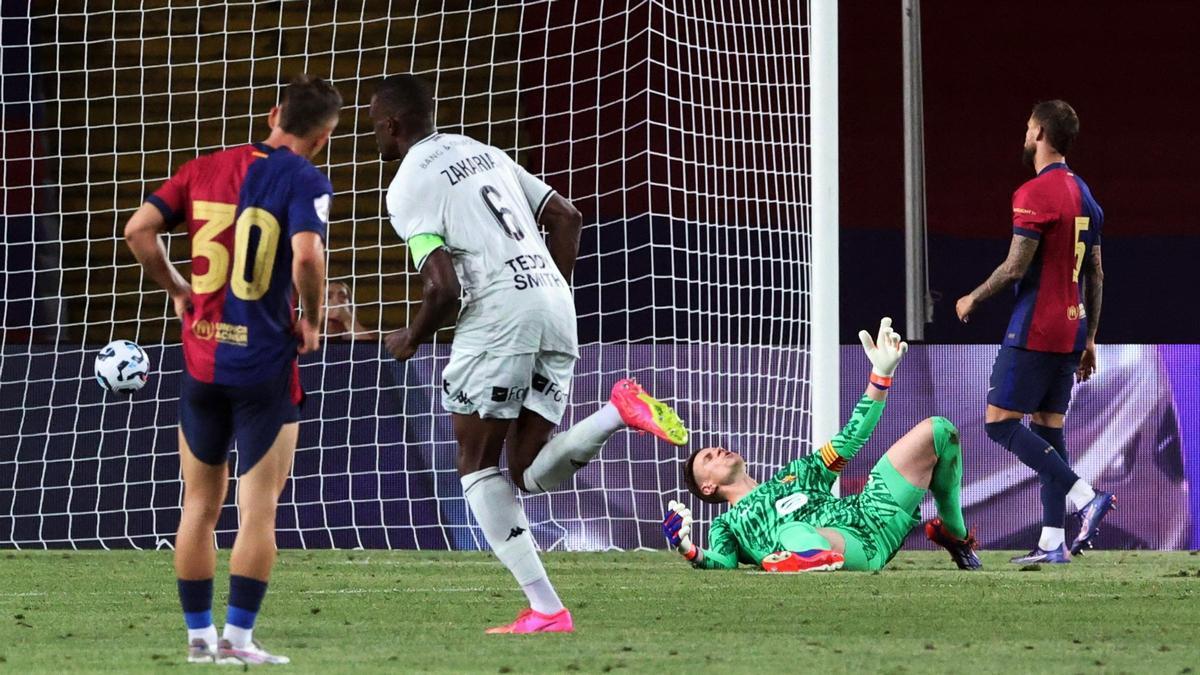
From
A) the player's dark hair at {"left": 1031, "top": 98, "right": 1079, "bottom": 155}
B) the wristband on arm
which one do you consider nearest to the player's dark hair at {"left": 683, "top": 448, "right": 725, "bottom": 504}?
the wristband on arm

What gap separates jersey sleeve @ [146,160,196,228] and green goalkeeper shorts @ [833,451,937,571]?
3.74 metres

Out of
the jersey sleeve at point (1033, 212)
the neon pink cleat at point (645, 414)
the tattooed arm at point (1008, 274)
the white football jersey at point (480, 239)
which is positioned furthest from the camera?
the jersey sleeve at point (1033, 212)

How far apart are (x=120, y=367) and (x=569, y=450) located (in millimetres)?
3997

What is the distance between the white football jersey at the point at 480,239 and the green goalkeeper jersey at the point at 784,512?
2.22 metres

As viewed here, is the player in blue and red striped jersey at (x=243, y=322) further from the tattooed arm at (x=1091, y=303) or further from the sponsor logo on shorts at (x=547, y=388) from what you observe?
the tattooed arm at (x=1091, y=303)

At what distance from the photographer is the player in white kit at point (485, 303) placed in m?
5.65

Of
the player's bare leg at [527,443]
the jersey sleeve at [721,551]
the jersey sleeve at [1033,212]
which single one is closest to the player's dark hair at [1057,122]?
the jersey sleeve at [1033,212]

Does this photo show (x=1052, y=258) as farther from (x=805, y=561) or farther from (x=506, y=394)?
(x=506, y=394)

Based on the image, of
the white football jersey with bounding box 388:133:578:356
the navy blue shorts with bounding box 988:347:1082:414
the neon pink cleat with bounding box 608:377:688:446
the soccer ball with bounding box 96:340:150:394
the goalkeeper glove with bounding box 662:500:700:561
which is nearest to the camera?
the white football jersey with bounding box 388:133:578:356

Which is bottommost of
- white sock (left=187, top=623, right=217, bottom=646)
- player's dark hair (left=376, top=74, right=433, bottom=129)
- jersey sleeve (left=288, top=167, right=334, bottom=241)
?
white sock (left=187, top=623, right=217, bottom=646)

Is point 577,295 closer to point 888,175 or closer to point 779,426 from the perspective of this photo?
point 779,426

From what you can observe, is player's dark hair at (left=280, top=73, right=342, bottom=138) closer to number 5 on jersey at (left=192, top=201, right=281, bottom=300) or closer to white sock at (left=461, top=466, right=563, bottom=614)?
number 5 on jersey at (left=192, top=201, right=281, bottom=300)

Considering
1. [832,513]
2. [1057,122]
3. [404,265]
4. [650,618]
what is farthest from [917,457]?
[404,265]

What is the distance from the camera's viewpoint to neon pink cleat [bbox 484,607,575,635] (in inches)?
221
